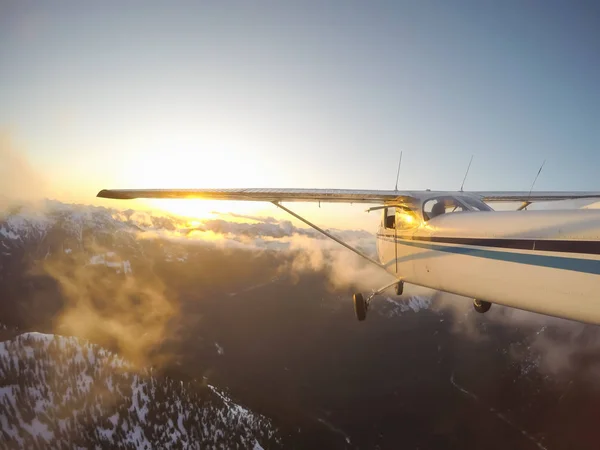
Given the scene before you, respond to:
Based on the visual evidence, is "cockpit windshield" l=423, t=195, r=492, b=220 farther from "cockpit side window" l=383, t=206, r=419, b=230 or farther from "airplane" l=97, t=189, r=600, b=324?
"cockpit side window" l=383, t=206, r=419, b=230

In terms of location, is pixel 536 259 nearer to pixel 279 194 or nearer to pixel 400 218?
pixel 400 218

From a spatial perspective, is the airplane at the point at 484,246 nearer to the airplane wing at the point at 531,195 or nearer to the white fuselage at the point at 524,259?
the white fuselage at the point at 524,259

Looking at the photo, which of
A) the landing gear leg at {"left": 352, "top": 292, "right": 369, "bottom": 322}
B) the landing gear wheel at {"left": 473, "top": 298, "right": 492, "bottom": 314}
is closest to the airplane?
the landing gear leg at {"left": 352, "top": 292, "right": 369, "bottom": 322}

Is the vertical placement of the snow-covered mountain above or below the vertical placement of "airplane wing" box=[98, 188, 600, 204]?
below

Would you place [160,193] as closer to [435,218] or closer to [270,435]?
[435,218]

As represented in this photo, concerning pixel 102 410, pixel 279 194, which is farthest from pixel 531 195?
pixel 102 410

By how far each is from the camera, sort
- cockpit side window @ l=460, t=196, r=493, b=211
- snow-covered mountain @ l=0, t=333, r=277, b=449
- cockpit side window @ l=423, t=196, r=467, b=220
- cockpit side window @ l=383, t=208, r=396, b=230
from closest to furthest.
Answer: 1. cockpit side window @ l=460, t=196, r=493, b=211
2. cockpit side window @ l=423, t=196, r=467, b=220
3. cockpit side window @ l=383, t=208, r=396, b=230
4. snow-covered mountain @ l=0, t=333, r=277, b=449

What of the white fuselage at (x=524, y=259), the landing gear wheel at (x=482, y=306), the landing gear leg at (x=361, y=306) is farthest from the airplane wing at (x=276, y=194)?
the landing gear wheel at (x=482, y=306)
